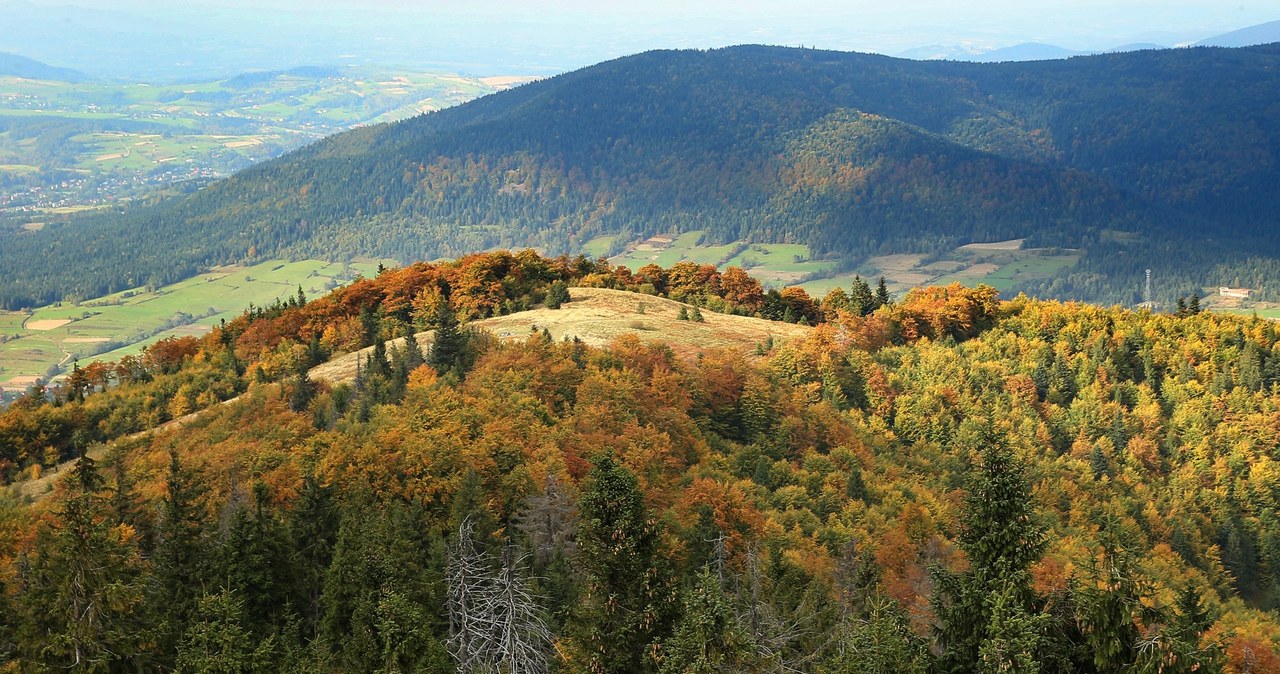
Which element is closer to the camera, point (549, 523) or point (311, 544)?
point (549, 523)

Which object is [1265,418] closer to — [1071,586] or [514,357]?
[514,357]

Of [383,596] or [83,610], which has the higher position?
[83,610]

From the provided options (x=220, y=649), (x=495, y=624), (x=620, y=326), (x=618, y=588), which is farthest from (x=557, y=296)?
(x=618, y=588)

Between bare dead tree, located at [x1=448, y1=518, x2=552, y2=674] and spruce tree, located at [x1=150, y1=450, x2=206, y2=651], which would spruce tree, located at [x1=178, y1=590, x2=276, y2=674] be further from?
spruce tree, located at [x1=150, y1=450, x2=206, y2=651]

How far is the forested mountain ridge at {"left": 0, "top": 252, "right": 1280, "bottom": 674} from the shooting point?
26.5 m

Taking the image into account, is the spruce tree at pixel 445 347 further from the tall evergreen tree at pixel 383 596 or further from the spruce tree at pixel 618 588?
the spruce tree at pixel 618 588

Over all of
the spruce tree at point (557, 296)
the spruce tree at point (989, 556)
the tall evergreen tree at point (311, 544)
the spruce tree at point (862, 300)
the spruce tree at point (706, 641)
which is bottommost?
the spruce tree at point (862, 300)

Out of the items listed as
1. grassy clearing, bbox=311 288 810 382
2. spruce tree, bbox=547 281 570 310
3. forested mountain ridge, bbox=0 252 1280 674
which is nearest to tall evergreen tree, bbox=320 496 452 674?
forested mountain ridge, bbox=0 252 1280 674

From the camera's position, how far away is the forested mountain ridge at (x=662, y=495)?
26.5m

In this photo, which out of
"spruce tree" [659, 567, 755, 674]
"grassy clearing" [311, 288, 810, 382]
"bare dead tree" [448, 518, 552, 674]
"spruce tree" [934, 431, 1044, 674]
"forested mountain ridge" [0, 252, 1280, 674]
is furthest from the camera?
"grassy clearing" [311, 288, 810, 382]

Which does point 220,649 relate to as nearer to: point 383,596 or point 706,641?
point 383,596

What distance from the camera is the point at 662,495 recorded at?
2189 inches

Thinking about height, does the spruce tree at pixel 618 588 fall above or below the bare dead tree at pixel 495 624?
above

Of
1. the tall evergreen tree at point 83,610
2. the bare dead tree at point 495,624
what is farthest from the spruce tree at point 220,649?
the bare dead tree at point 495,624
